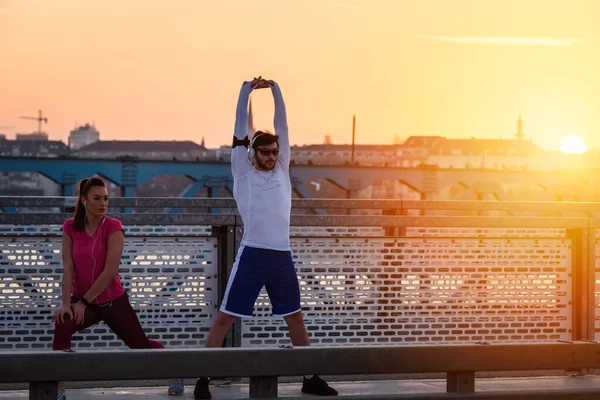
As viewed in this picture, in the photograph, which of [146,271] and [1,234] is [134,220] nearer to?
[146,271]

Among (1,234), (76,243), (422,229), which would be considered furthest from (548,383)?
(1,234)

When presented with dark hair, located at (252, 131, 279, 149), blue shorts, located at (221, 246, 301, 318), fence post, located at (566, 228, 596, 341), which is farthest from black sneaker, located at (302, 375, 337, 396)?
fence post, located at (566, 228, 596, 341)

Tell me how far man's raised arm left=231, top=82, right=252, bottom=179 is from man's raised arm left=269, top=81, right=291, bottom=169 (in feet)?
0.68

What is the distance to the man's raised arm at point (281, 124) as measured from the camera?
7.17 m

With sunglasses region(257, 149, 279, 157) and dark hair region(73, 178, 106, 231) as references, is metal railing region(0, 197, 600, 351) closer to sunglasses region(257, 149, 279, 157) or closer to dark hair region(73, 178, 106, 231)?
dark hair region(73, 178, 106, 231)

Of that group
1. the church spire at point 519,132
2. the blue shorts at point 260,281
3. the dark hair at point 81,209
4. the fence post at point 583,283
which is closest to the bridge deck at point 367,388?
the fence post at point 583,283

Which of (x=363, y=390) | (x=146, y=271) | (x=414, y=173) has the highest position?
(x=414, y=173)

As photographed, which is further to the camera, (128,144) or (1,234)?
(128,144)

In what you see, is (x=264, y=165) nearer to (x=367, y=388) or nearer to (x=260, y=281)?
(x=260, y=281)

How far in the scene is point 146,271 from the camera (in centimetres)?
814

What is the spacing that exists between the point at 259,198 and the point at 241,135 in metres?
0.43

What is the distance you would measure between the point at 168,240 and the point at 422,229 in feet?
6.85

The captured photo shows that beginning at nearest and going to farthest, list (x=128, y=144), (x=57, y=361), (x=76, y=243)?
1. (x=57, y=361)
2. (x=76, y=243)
3. (x=128, y=144)

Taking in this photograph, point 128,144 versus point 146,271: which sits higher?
point 128,144
